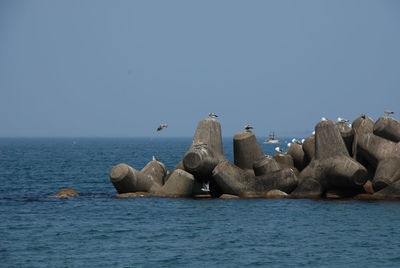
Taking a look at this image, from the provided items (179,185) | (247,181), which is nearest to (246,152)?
(247,181)

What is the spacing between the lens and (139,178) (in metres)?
38.7

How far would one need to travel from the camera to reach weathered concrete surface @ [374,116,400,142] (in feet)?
122

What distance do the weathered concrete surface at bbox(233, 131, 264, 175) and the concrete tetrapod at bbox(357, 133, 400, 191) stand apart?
4796mm

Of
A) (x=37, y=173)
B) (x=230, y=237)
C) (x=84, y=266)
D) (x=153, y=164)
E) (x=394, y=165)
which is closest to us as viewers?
(x=84, y=266)

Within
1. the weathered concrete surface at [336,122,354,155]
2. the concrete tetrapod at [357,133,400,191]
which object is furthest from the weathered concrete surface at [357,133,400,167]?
the weathered concrete surface at [336,122,354,155]

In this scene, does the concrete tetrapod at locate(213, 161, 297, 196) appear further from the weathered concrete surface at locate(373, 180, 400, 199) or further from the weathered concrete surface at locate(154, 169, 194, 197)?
the weathered concrete surface at locate(373, 180, 400, 199)

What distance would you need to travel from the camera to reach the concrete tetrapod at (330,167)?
35438mm

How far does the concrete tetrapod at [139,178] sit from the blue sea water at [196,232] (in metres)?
0.82

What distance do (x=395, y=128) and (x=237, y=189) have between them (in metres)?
7.74

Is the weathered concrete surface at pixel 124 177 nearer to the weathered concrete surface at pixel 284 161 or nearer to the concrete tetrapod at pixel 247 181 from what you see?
the concrete tetrapod at pixel 247 181

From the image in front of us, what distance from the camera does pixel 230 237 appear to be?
29188mm

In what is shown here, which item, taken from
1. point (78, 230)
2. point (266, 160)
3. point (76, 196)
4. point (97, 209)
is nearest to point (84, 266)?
point (78, 230)

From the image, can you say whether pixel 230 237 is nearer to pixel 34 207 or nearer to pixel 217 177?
pixel 217 177

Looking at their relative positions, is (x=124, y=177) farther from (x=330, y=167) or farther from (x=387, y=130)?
(x=387, y=130)
